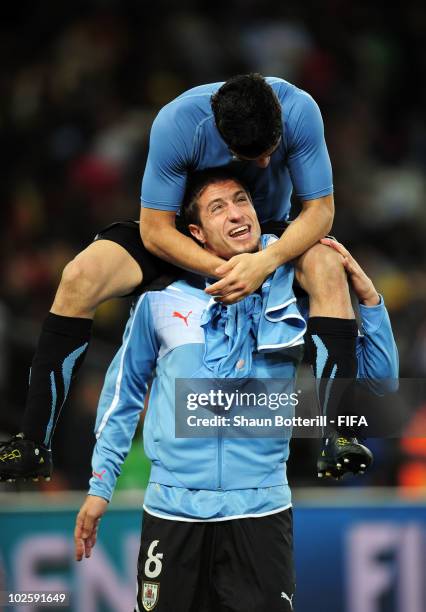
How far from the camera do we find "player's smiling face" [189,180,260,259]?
3121 mm

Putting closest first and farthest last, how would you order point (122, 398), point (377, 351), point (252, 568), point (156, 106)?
point (252, 568), point (377, 351), point (122, 398), point (156, 106)

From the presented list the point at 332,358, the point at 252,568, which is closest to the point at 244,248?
the point at 332,358

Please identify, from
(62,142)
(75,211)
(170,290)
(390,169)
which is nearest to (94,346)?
(75,211)

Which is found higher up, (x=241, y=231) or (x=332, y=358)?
(x=241, y=231)

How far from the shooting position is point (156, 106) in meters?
7.85

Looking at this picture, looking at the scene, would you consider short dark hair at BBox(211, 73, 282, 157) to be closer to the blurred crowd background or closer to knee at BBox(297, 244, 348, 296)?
knee at BBox(297, 244, 348, 296)

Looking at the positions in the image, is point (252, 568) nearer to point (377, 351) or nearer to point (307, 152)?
point (377, 351)

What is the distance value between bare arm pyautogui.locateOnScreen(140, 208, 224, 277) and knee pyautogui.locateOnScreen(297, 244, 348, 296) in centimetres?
23

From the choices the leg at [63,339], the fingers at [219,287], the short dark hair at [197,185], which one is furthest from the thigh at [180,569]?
the short dark hair at [197,185]

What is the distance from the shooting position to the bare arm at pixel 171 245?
308 cm

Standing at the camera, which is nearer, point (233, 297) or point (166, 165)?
point (233, 297)

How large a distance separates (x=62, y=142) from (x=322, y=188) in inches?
189

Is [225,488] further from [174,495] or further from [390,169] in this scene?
[390,169]

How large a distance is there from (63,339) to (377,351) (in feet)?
2.85
